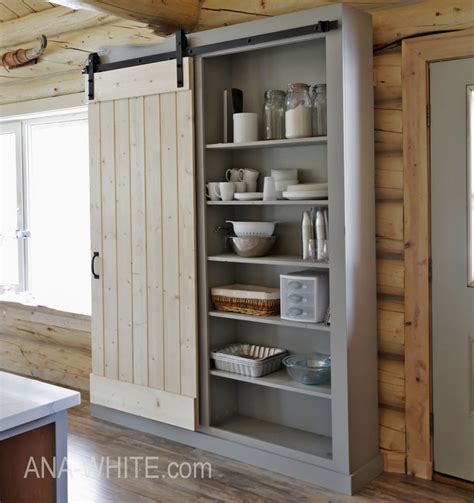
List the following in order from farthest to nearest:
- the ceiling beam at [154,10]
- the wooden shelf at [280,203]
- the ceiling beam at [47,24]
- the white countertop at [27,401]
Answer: the ceiling beam at [47,24] → the ceiling beam at [154,10] → the wooden shelf at [280,203] → the white countertop at [27,401]

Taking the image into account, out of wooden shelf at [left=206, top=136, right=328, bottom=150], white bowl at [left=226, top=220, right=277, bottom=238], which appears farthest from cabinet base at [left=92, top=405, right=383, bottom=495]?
wooden shelf at [left=206, top=136, right=328, bottom=150]

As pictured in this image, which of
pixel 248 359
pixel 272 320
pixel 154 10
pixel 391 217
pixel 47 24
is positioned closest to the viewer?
pixel 391 217

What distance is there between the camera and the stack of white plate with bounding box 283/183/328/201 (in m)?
3.14

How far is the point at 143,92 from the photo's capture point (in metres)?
3.63

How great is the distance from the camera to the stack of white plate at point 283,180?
336cm

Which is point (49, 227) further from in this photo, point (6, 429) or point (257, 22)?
point (6, 429)

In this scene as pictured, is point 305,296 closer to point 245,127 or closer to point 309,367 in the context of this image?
point 309,367

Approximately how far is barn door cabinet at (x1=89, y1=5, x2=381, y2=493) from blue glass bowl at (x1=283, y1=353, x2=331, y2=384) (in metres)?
0.06

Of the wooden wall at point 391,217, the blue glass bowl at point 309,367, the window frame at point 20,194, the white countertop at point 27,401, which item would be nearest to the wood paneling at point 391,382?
the wooden wall at point 391,217

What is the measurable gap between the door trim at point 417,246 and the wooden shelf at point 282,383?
42 cm

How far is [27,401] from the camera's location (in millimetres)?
1755

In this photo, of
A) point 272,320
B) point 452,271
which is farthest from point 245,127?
point 452,271

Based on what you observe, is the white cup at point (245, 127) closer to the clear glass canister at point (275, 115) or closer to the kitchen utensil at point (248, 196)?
the clear glass canister at point (275, 115)

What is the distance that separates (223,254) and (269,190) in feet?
1.56
